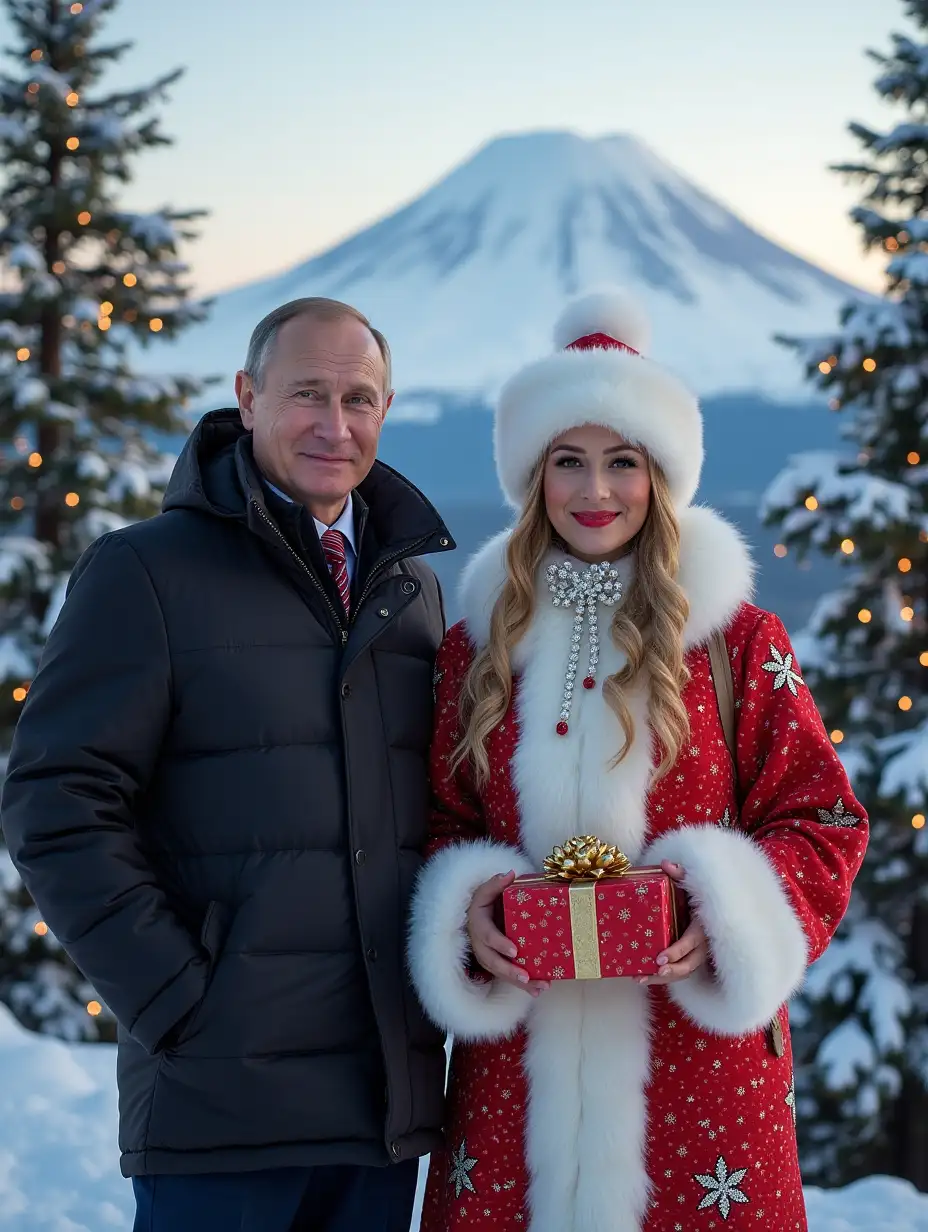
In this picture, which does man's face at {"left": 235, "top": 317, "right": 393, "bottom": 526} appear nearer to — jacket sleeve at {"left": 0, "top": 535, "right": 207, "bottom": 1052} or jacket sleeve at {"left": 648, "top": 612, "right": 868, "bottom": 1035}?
jacket sleeve at {"left": 0, "top": 535, "right": 207, "bottom": 1052}

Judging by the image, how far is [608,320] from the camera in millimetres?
2482

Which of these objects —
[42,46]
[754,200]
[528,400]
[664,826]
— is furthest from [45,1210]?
[754,200]

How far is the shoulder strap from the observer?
2279 mm

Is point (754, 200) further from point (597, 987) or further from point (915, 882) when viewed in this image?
point (597, 987)

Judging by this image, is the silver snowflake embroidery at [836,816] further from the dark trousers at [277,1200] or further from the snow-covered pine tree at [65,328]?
the snow-covered pine tree at [65,328]

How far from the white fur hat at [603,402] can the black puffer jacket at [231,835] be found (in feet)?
1.20

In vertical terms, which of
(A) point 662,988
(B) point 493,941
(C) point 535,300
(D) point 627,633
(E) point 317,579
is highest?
(C) point 535,300

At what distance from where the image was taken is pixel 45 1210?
3611mm

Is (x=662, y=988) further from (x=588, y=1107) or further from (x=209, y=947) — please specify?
(x=209, y=947)

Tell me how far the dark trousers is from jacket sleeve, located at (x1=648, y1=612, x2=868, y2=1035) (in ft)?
2.08

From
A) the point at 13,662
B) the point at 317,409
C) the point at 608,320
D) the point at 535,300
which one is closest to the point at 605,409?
the point at 608,320

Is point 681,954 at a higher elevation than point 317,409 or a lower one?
lower

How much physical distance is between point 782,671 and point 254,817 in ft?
3.06

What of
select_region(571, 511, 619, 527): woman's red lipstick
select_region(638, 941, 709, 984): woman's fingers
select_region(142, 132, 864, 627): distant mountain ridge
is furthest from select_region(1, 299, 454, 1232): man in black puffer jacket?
select_region(142, 132, 864, 627): distant mountain ridge
